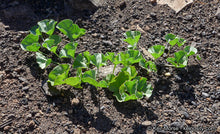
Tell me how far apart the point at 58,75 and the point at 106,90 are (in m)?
0.54

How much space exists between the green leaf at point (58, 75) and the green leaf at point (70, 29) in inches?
18.4

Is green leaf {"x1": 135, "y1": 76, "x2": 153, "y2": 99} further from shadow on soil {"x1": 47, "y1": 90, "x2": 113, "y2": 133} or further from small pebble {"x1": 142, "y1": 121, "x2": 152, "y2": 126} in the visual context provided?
shadow on soil {"x1": 47, "y1": 90, "x2": 113, "y2": 133}

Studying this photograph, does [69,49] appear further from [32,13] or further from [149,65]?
[32,13]

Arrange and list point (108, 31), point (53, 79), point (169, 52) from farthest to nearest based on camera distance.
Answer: point (108, 31) < point (169, 52) < point (53, 79)

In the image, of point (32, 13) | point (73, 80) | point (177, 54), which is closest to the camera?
point (73, 80)

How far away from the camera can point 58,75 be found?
6.87ft

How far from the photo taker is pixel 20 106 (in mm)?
2215

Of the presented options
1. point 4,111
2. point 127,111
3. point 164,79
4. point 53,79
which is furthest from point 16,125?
point 164,79

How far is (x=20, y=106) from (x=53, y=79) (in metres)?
0.40

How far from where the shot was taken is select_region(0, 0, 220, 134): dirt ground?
213 centimetres

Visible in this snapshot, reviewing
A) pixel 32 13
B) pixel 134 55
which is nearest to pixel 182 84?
pixel 134 55

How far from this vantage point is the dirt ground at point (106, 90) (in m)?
2.13

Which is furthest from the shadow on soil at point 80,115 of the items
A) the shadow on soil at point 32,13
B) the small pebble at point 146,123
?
the shadow on soil at point 32,13

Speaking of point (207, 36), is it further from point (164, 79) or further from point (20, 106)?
point (20, 106)
